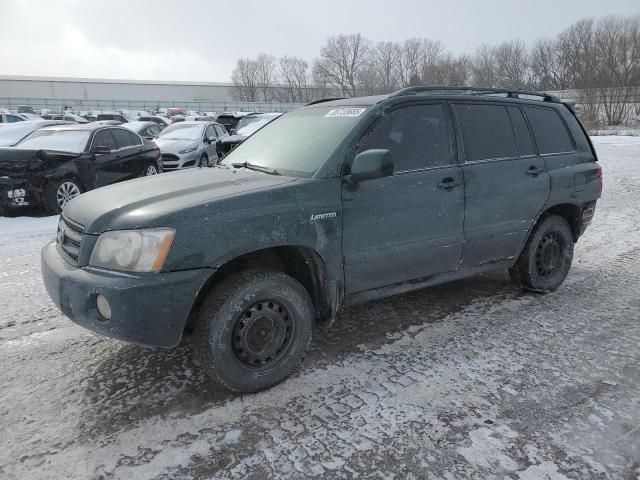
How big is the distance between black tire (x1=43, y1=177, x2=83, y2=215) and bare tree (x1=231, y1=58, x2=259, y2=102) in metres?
85.1

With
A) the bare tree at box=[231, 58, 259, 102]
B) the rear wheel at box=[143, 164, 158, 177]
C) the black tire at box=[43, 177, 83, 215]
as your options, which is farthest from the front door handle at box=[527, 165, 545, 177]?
the bare tree at box=[231, 58, 259, 102]

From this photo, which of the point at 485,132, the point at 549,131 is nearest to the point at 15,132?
the point at 485,132

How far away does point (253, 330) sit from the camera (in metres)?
2.90

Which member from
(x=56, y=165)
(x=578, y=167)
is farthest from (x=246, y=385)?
(x=56, y=165)

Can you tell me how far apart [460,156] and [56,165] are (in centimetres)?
675

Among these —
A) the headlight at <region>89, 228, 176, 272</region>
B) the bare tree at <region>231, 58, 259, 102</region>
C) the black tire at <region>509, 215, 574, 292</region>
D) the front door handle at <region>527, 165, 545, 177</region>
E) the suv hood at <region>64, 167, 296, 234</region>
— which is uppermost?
the bare tree at <region>231, 58, 259, 102</region>

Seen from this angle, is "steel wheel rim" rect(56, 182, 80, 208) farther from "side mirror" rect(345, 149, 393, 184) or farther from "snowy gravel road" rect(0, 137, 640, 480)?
"side mirror" rect(345, 149, 393, 184)

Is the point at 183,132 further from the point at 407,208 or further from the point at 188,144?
the point at 407,208

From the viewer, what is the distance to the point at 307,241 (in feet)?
9.72

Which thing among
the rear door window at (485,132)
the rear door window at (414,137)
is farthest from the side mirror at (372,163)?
the rear door window at (485,132)

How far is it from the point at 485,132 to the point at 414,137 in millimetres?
809

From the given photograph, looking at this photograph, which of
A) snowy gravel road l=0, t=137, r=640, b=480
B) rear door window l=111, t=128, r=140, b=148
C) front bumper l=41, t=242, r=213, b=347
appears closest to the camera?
snowy gravel road l=0, t=137, r=640, b=480

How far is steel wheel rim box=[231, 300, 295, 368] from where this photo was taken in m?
2.85

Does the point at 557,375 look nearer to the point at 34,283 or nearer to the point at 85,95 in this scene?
the point at 34,283
